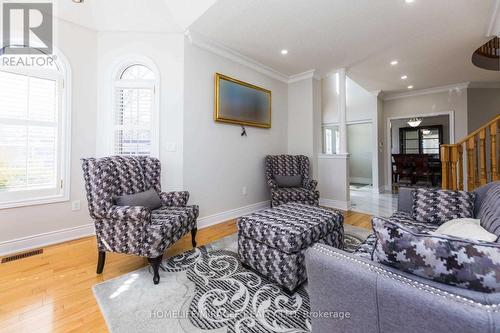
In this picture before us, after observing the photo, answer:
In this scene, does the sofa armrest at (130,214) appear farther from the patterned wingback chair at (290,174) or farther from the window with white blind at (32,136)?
the patterned wingback chair at (290,174)

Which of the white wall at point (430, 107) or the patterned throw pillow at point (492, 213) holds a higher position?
the white wall at point (430, 107)

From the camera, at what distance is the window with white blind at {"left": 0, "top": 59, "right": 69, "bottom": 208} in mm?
Answer: 2336

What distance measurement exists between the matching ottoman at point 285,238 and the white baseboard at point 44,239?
83.5 inches

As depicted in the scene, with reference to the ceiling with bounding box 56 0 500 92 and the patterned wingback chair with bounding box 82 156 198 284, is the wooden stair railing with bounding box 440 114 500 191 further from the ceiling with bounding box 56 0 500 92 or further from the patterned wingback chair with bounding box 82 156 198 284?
the patterned wingback chair with bounding box 82 156 198 284

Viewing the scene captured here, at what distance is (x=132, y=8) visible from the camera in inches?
101

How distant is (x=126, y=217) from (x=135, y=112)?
169cm

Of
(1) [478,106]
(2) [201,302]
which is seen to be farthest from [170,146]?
(1) [478,106]

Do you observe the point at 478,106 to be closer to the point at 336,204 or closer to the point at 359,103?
the point at 359,103

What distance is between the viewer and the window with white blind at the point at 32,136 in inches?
92.0

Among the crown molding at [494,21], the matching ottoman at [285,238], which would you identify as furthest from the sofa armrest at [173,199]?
the crown molding at [494,21]

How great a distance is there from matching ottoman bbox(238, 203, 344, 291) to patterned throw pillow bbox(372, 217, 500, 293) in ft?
2.75

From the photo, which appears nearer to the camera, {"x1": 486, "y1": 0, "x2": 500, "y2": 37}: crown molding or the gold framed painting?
{"x1": 486, "y1": 0, "x2": 500, "y2": 37}: crown molding

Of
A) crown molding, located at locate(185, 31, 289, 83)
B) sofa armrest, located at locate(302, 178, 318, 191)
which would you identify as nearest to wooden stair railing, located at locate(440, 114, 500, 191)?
sofa armrest, located at locate(302, 178, 318, 191)

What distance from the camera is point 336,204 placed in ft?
14.0
